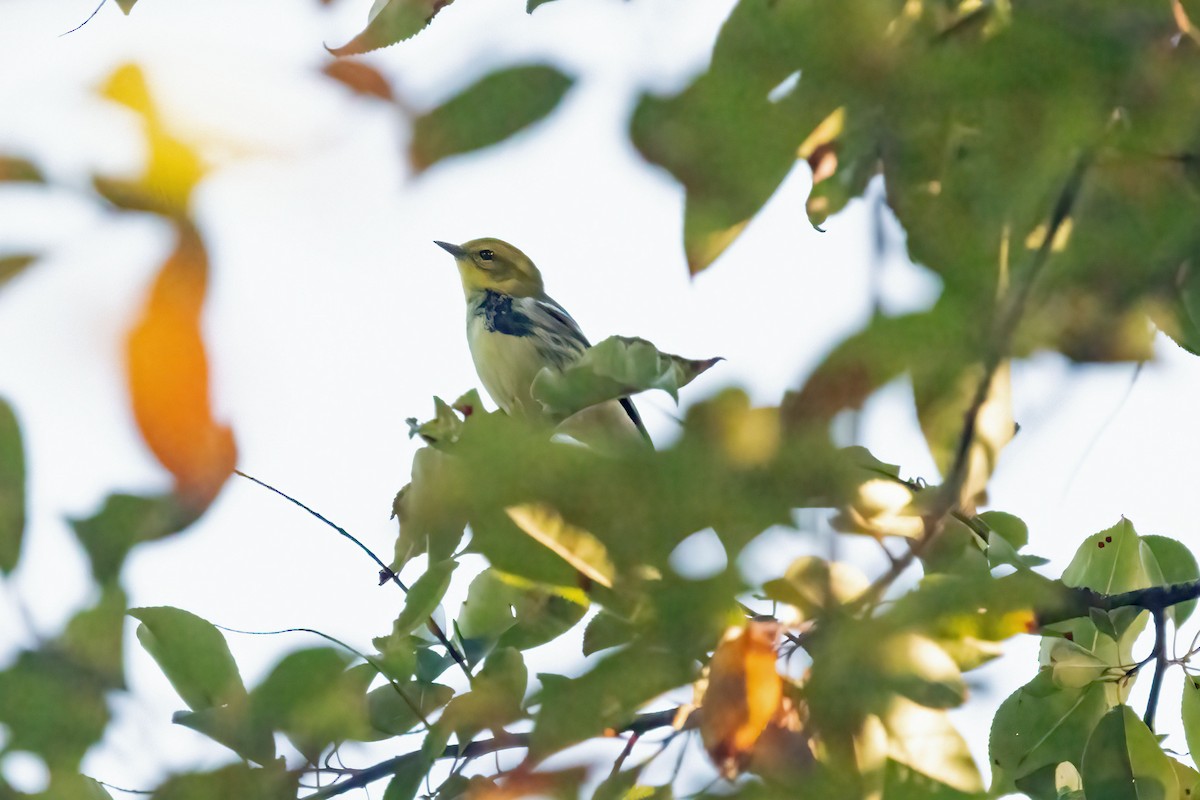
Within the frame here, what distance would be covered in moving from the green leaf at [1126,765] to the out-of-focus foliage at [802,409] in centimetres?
69

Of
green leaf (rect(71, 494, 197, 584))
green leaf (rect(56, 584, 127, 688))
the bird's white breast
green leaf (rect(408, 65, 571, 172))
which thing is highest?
the bird's white breast

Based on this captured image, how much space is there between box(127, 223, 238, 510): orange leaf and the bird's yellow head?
4409 millimetres

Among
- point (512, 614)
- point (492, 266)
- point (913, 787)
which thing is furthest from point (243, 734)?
point (492, 266)

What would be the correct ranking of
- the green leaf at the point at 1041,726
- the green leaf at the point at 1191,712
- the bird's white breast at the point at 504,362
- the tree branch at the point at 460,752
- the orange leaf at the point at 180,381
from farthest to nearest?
the bird's white breast at the point at 504,362, the green leaf at the point at 1191,712, the green leaf at the point at 1041,726, the tree branch at the point at 460,752, the orange leaf at the point at 180,381

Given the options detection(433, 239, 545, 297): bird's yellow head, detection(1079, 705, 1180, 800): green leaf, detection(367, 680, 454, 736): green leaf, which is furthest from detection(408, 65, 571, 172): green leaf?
detection(433, 239, 545, 297): bird's yellow head

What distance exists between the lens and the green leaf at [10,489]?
56cm

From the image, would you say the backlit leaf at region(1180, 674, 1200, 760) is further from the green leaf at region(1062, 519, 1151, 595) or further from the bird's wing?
the bird's wing

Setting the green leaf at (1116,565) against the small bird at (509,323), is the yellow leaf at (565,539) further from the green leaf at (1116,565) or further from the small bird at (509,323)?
the small bird at (509,323)

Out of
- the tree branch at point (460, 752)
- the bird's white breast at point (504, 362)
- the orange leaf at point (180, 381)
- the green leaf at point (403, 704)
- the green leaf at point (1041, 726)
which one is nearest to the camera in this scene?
the orange leaf at point (180, 381)

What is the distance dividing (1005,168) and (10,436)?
1.52 ft

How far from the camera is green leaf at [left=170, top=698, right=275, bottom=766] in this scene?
0.69 metres

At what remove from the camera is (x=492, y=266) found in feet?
16.2

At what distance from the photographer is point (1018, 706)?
54.2 inches

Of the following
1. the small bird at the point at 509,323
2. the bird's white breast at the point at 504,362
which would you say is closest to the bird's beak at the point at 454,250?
the small bird at the point at 509,323
